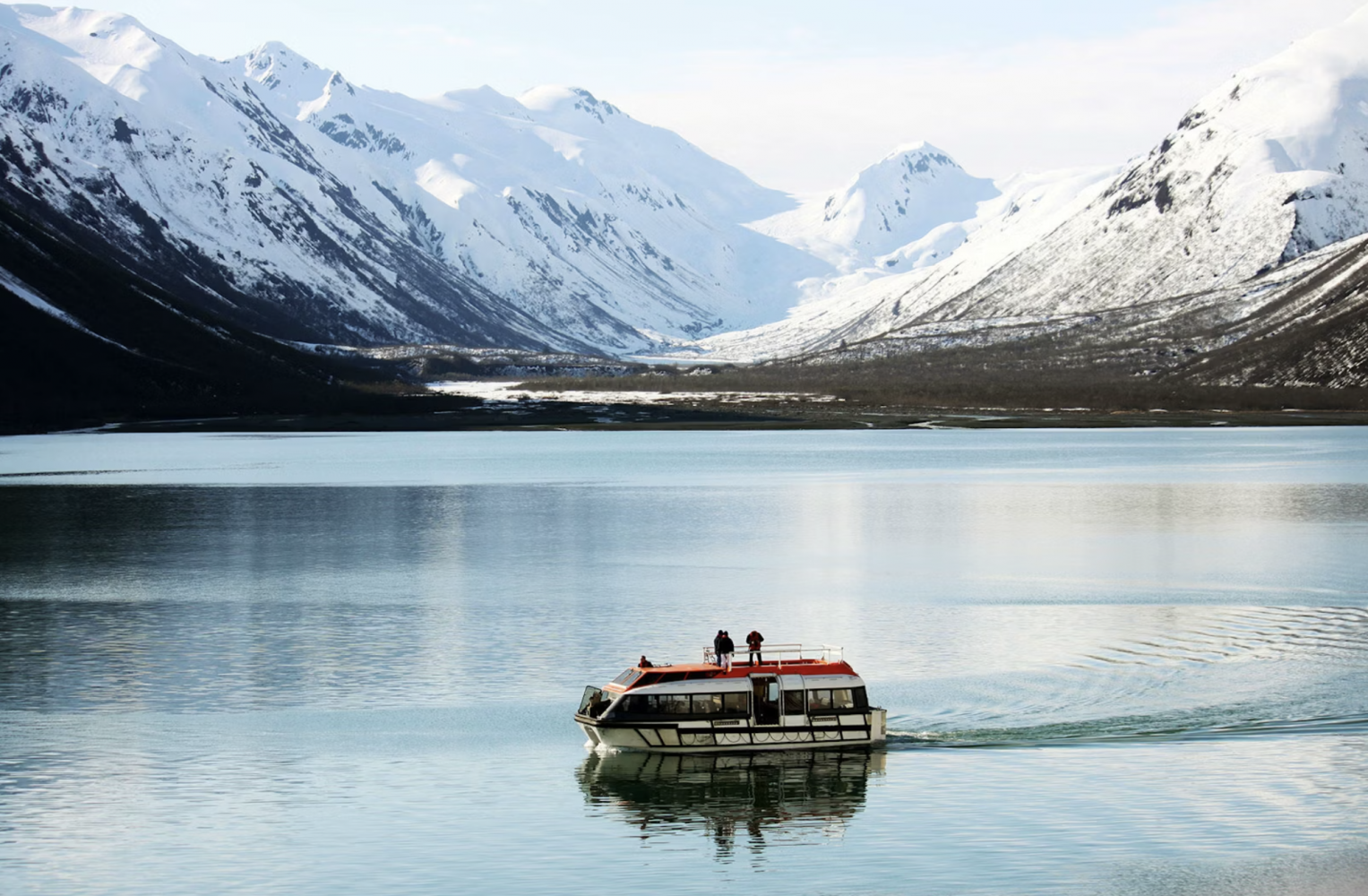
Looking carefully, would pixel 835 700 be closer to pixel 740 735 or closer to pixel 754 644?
pixel 740 735

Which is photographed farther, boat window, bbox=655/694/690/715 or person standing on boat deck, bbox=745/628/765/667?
person standing on boat deck, bbox=745/628/765/667

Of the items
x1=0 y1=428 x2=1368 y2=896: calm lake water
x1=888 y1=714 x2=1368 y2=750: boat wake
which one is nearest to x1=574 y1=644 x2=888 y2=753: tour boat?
x1=0 y1=428 x2=1368 y2=896: calm lake water

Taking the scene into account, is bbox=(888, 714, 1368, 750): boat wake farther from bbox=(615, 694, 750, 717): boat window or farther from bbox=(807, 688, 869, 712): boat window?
bbox=(615, 694, 750, 717): boat window

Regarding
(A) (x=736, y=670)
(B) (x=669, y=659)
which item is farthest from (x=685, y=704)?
(B) (x=669, y=659)

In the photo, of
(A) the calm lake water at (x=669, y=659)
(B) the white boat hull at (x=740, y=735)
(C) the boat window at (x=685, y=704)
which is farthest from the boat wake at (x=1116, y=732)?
(C) the boat window at (x=685, y=704)

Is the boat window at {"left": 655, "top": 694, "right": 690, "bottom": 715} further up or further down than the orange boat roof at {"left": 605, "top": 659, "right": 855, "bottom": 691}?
further down

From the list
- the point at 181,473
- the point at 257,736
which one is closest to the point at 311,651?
the point at 257,736

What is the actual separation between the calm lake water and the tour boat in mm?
632

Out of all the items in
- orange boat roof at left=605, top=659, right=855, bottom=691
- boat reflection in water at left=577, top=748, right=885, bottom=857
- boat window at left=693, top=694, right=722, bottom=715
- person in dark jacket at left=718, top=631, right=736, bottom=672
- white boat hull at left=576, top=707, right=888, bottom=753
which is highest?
person in dark jacket at left=718, top=631, right=736, bottom=672

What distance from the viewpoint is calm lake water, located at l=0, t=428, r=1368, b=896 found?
37.9 metres

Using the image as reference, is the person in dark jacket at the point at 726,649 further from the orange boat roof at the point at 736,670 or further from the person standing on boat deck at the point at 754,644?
the person standing on boat deck at the point at 754,644

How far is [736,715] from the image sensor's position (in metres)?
47.8

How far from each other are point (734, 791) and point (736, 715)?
12.1ft

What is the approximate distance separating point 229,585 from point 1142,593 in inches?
1649
